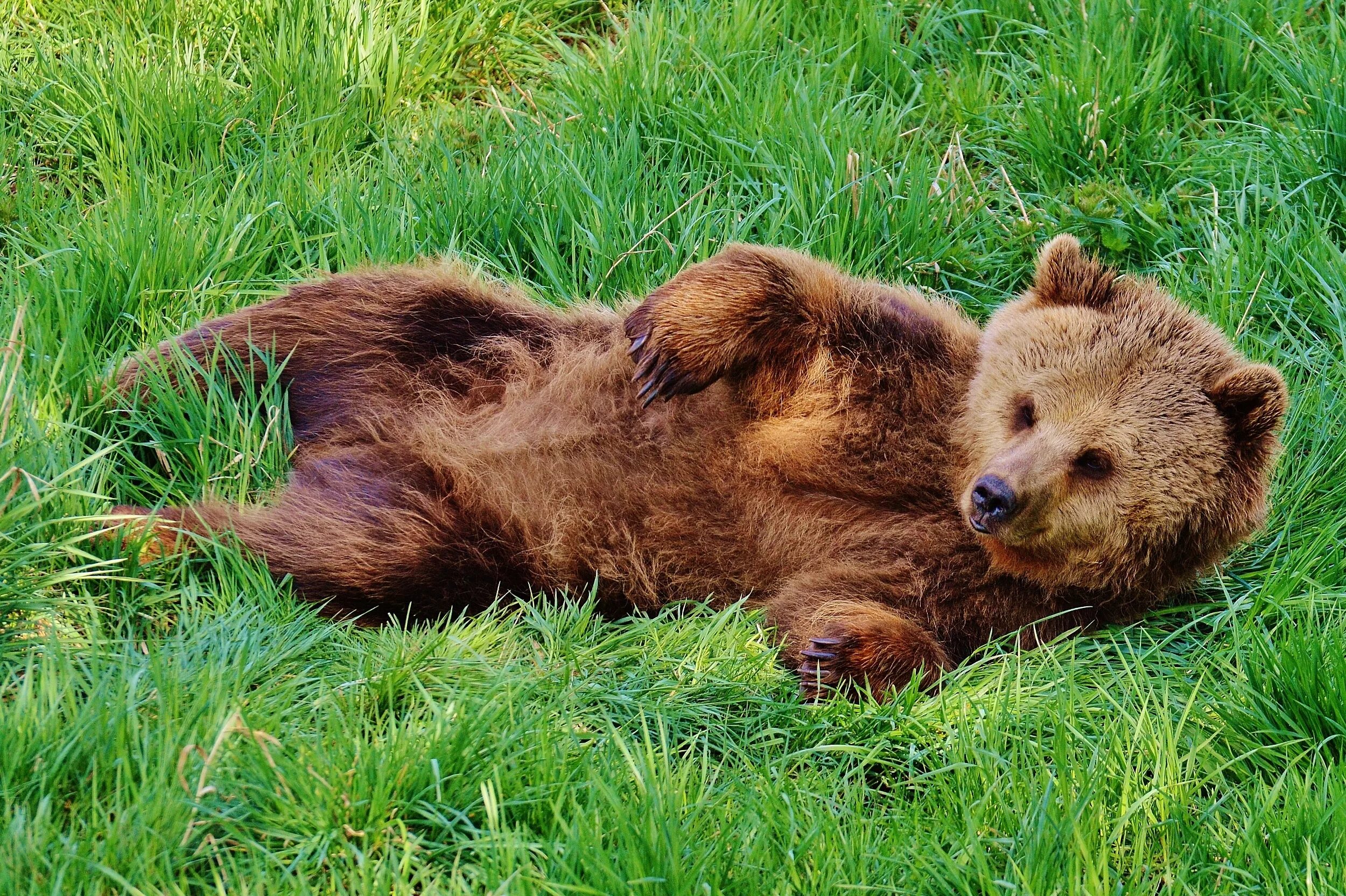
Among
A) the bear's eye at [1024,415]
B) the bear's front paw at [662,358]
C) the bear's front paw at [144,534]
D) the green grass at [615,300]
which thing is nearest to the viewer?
the green grass at [615,300]

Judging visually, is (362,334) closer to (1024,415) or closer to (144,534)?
(144,534)

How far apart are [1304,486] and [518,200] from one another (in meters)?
3.08

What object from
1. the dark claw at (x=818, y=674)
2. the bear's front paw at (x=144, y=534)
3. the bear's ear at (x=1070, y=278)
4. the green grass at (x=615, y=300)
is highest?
the bear's ear at (x=1070, y=278)

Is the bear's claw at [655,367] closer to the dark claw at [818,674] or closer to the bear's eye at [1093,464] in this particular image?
the dark claw at [818,674]

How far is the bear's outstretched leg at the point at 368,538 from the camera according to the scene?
13.2 feet

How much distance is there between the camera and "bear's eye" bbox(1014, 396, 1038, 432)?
4.17 meters

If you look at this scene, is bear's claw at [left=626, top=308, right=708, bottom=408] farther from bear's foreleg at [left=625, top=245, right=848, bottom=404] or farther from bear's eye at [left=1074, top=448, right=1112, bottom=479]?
bear's eye at [left=1074, top=448, right=1112, bottom=479]

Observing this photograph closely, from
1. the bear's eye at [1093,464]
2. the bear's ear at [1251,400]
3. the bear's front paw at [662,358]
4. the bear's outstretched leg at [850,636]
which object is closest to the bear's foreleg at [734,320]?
the bear's front paw at [662,358]

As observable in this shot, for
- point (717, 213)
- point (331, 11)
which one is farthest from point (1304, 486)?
point (331, 11)

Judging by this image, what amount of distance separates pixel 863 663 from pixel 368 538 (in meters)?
1.49

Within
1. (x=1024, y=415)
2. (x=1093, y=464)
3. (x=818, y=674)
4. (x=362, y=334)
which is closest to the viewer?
(x=818, y=674)

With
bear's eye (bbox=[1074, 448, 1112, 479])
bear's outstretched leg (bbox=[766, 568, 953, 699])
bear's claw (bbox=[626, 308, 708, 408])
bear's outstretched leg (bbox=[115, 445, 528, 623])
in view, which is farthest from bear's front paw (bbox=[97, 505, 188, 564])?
bear's eye (bbox=[1074, 448, 1112, 479])

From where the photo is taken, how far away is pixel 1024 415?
420 cm

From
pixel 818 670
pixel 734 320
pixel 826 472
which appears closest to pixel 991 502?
pixel 826 472
